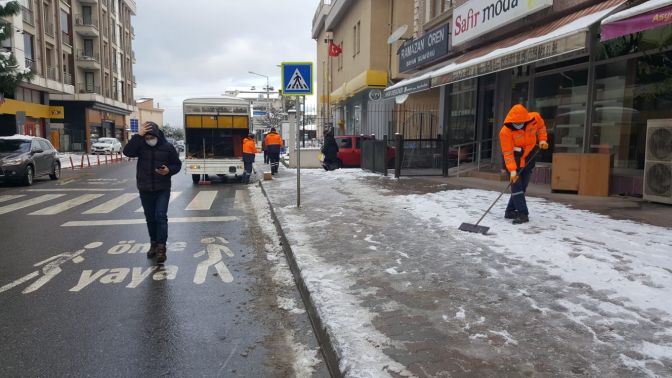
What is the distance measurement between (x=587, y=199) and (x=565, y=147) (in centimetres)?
315

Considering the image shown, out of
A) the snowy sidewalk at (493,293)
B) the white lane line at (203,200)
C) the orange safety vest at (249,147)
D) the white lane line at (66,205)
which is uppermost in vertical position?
the orange safety vest at (249,147)

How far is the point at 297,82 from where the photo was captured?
31.9 feet

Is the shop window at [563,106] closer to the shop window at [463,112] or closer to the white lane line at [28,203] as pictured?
the shop window at [463,112]

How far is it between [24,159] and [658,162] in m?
16.7

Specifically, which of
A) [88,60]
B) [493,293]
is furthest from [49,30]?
[493,293]

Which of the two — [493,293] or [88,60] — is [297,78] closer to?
[493,293]

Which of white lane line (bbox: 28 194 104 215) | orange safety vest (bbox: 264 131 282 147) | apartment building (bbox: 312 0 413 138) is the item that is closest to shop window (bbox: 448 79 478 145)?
apartment building (bbox: 312 0 413 138)

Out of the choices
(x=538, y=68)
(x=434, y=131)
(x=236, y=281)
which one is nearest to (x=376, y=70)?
(x=434, y=131)

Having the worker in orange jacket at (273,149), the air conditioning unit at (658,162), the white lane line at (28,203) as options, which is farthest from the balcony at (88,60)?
the air conditioning unit at (658,162)

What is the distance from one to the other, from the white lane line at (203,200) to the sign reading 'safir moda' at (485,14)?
8467 mm

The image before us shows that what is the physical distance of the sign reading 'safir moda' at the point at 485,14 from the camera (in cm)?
1130

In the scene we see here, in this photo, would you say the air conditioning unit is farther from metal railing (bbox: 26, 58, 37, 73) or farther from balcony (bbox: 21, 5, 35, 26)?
balcony (bbox: 21, 5, 35, 26)

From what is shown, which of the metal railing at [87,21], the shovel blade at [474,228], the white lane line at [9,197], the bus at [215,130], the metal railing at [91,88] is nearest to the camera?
the shovel blade at [474,228]

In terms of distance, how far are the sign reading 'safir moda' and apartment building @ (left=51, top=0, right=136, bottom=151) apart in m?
39.3
